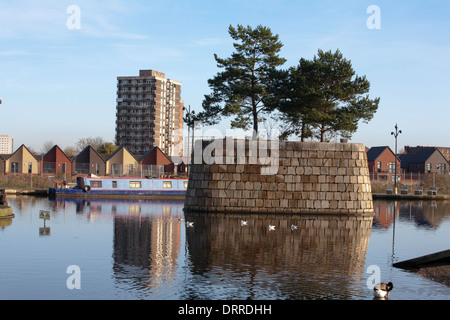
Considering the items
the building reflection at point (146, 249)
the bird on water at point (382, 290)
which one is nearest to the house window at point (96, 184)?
the building reflection at point (146, 249)

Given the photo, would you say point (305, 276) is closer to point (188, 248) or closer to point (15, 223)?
point (188, 248)

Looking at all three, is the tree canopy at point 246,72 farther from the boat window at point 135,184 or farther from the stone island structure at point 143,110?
the stone island structure at point 143,110

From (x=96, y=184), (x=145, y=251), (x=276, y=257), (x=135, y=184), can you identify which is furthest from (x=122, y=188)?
(x=276, y=257)

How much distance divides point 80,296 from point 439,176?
79.1 metres

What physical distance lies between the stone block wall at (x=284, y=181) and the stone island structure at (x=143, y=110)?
4809 inches

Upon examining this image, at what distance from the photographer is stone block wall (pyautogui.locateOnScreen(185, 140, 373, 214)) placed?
122 feet

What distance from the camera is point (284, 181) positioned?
3753 cm

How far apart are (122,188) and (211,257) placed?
38.8m

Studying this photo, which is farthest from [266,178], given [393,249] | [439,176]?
[439,176]

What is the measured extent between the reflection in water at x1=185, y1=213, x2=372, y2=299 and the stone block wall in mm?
2462

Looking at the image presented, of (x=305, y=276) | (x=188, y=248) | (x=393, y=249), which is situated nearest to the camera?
(x=305, y=276)

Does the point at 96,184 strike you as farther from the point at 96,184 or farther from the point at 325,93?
the point at 325,93

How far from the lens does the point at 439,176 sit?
84375 mm

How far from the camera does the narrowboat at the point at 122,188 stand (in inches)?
2243
